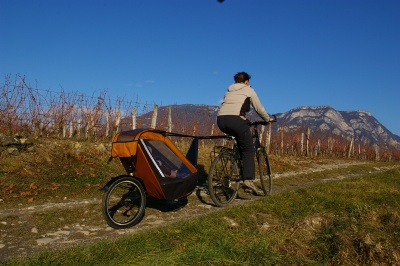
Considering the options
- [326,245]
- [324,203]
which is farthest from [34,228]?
[324,203]

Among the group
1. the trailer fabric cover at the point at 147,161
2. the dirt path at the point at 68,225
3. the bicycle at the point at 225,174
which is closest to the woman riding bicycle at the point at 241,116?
the bicycle at the point at 225,174

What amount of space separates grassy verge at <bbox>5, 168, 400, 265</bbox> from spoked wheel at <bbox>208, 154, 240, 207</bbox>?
1.53 metres

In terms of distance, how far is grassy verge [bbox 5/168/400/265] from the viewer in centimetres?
253

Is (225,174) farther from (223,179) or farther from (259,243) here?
(259,243)

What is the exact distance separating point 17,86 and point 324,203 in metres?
11.6

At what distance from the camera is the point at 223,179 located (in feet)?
18.9

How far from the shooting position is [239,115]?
5664 mm

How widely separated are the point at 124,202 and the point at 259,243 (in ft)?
8.38

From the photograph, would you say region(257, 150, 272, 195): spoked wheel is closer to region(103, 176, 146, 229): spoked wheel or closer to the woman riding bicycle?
the woman riding bicycle

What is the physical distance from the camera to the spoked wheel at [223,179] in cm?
557

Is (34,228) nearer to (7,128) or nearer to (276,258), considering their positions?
(276,258)

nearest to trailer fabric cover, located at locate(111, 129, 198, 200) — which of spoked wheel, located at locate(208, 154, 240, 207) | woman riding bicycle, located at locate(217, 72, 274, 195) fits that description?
spoked wheel, located at locate(208, 154, 240, 207)

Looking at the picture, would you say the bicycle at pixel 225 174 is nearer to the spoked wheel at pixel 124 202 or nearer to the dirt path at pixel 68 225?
the dirt path at pixel 68 225

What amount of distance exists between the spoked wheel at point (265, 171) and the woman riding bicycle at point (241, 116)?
0.62 metres
